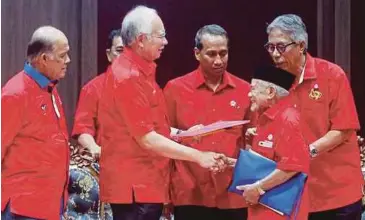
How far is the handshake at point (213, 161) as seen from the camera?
2803 millimetres

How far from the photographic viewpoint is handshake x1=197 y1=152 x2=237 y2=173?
280cm

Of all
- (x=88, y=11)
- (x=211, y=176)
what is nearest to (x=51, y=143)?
(x=211, y=176)

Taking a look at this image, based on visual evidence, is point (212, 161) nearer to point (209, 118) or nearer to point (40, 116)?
point (209, 118)

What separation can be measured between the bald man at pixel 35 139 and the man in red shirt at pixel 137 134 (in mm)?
195

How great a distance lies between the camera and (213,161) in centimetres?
282

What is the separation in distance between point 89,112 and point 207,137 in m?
0.66

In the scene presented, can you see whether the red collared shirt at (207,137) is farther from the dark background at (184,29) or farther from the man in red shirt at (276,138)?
the dark background at (184,29)

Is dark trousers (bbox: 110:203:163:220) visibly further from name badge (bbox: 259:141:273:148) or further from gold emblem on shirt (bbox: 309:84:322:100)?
gold emblem on shirt (bbox: 309:84:322:100)

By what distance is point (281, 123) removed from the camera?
264 centimetres

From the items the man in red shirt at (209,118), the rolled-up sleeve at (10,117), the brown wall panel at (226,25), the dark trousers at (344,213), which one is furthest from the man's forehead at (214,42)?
the brown wall panel at (226,25)

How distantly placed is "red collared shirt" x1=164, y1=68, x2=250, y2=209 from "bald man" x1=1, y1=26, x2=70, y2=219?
2.04 feet

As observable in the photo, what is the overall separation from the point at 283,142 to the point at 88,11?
1.78 m

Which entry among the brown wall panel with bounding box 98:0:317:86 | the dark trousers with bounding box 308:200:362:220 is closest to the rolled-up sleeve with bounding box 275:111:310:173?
the dark trousers with bounding box 308:200:362:220

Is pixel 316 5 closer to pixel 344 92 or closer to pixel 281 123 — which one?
pixel 344 92
